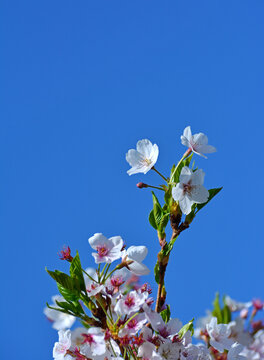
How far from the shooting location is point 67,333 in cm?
176

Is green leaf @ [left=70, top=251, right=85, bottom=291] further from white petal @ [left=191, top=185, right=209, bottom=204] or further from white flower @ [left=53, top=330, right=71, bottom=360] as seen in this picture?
white petal @ [left=191, top=185, right=209, bottom=204]

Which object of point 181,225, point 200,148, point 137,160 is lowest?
point 181,225

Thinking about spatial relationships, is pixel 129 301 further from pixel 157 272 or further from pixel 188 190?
pixel 188 190

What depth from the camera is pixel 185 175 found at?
1.74m

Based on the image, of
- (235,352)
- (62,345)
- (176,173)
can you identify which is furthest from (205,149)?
(62,345)

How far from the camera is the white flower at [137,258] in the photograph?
1.75m

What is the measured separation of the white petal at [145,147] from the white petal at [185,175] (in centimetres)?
30

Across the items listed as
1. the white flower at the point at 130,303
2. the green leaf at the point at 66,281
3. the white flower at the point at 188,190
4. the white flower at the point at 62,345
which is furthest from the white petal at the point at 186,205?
the white flower at the point at 62,345

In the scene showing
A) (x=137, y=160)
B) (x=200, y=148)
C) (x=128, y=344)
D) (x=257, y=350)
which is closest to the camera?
(x=128, y=344)

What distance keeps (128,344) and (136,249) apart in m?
0.31

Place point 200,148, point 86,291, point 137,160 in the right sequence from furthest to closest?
point 137,160, point 200,148, point 86,291

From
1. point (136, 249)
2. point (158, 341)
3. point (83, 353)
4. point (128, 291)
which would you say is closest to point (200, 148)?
point (136, 249)

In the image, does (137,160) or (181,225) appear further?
(137,160)

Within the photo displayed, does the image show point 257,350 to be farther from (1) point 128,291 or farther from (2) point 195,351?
(1) point 128,291
